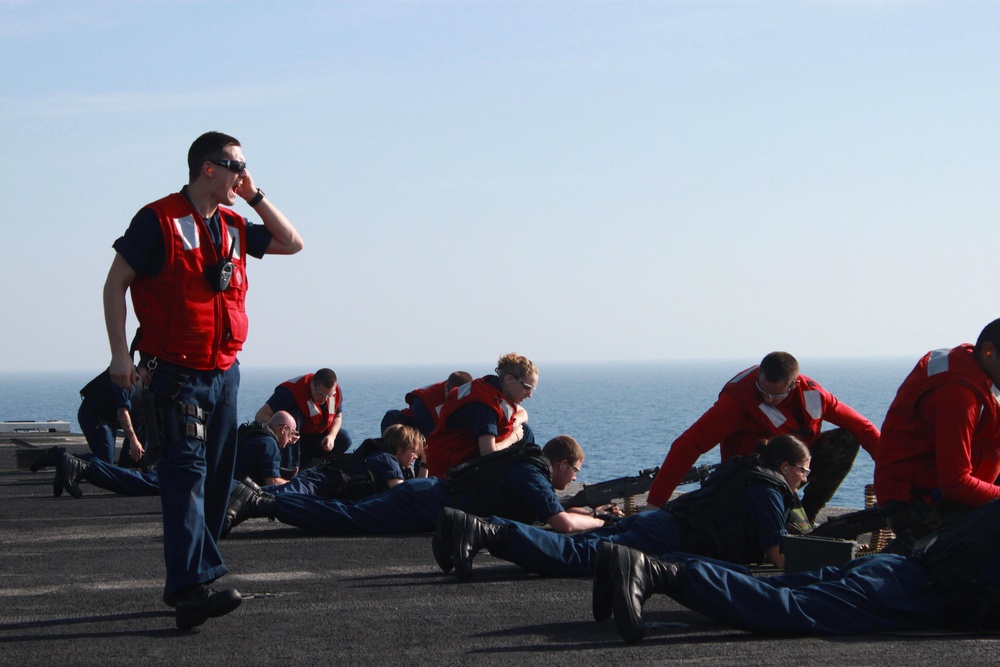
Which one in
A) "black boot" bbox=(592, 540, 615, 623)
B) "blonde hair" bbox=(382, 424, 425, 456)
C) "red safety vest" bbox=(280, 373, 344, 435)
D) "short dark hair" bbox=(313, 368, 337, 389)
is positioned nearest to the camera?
"black boot" bbox=(592, 540, 615, 623)

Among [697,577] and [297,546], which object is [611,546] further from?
[297,546]

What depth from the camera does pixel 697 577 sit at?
5.37 m

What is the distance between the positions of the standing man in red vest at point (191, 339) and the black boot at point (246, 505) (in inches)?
122

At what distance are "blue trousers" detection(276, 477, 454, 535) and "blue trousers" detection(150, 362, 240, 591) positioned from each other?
3.70 metres

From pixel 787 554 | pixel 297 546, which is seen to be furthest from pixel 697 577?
pixel 297 546

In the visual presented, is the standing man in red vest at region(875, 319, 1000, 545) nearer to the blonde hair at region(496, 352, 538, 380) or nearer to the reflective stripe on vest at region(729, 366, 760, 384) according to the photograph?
the reflective stripe on vest at region(729, 366, 760, 384)

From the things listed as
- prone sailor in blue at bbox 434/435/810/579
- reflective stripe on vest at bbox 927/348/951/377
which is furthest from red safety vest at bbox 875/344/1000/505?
prone sailor in blue at bbox 434/435/810/579

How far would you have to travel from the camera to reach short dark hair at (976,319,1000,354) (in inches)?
249

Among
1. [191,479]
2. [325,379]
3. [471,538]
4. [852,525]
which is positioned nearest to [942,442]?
[852,525]

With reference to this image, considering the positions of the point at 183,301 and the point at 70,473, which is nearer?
the point at 183,301

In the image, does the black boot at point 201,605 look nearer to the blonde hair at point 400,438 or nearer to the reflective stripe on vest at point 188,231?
the reflective stripe on vest at point 188,231

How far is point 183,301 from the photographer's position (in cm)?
564

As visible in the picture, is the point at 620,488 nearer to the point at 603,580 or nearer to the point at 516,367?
the point at 516,367

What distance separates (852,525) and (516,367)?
298 cm
